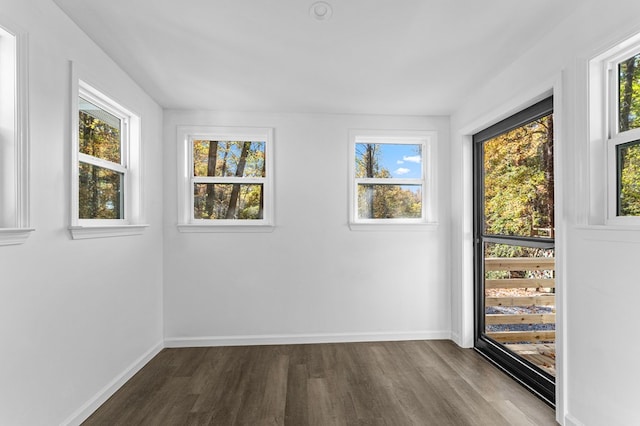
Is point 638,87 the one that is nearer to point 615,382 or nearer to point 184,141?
point 615,382

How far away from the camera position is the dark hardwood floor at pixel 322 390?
2.33 metres

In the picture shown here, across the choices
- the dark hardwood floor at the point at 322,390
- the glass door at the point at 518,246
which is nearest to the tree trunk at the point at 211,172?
the dark hardwood floor at the point at 322,390

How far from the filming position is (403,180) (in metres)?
4.00

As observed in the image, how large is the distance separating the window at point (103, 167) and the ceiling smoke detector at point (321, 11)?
156 centimetres

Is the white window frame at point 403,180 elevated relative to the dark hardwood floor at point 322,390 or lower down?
elevated

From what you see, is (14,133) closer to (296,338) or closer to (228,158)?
(228,158)

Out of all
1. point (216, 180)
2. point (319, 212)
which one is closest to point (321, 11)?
point (319, 212)

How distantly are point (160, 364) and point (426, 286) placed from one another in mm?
2769

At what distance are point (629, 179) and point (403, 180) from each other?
2.23 metres

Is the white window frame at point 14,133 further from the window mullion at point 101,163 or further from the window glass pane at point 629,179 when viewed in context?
the window glass pane at point 629,179

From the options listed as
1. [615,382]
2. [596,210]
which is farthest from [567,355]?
[596,210]

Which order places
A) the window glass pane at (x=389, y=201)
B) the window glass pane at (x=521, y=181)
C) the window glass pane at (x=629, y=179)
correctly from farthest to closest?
1. the window glass pane at (x=389, y=201)
2. the window glass pane at (x=521, y=181)
3. the window glass pane at (x=629, y=179)

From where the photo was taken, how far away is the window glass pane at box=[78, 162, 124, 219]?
246cm

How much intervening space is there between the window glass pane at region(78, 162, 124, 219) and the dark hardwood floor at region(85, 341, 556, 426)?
136 cm
